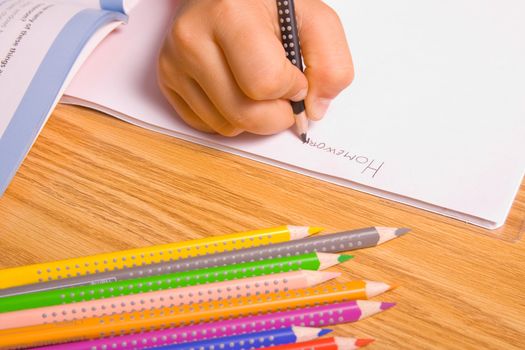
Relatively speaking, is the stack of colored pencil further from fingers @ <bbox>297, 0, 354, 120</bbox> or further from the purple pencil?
fingers @ <bbox>297, 0, 354, 120</bbox>

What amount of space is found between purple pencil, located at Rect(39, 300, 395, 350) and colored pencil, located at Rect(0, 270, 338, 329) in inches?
0.8

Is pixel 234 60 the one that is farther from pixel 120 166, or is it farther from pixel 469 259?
pixel 469 259

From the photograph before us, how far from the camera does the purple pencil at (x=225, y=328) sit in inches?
18.4

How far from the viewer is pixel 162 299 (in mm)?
485

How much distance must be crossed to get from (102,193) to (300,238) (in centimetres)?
19

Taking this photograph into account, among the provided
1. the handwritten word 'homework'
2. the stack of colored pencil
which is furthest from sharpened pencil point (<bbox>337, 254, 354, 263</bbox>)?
the handwritten word 'homework'

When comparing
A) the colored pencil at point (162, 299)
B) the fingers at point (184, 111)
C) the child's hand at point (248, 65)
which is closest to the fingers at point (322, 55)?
the child's hand at point (248, 65)

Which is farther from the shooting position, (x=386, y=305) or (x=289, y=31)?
(x=289, y=31)

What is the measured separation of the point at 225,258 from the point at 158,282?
0.18ft

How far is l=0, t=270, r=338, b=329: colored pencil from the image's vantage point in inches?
18.9

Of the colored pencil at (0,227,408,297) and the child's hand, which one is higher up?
the child's hand

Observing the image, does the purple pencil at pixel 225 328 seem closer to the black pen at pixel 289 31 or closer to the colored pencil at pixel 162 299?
the colored pencil at pixel 162 299

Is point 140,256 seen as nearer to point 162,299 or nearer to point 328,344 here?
point 162,299

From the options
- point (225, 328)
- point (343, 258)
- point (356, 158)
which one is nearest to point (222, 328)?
point (225, 328)
